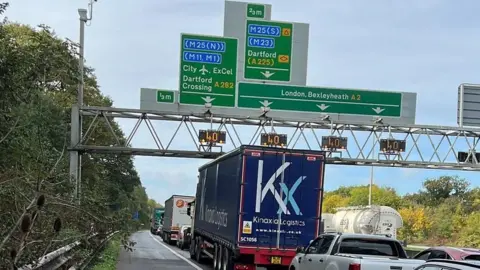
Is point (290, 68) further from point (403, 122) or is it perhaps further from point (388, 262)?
point (388, 262)

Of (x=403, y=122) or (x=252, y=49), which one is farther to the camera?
(x=403, y=122)

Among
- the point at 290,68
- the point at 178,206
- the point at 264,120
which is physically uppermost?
the point at 290,68

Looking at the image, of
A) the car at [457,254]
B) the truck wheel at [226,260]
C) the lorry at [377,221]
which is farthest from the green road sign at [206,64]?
the lorry at [377,221]

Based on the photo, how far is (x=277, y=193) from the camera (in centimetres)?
1700

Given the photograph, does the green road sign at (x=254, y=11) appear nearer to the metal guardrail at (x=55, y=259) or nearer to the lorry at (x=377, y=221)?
the lorry at (x=377, y=221)

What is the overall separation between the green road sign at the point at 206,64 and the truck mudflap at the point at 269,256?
1168 centimetres

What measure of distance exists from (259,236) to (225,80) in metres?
11.5

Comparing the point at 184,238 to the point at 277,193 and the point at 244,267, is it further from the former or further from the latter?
the point at 277,193

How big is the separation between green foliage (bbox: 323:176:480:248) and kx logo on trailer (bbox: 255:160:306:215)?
3796 centimetres

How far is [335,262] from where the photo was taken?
12133mm

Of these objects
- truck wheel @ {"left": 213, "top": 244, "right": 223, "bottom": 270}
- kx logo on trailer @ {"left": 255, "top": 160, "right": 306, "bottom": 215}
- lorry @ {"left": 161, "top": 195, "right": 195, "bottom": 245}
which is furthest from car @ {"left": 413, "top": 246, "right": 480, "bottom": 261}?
lorry @ {"left": 161, "top": 195, "right": 195, "bottom": 245}

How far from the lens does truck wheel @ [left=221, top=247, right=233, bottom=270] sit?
58.7ft

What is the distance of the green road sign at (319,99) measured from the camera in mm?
27547

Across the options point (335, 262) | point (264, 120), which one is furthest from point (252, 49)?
point (335, 262)
